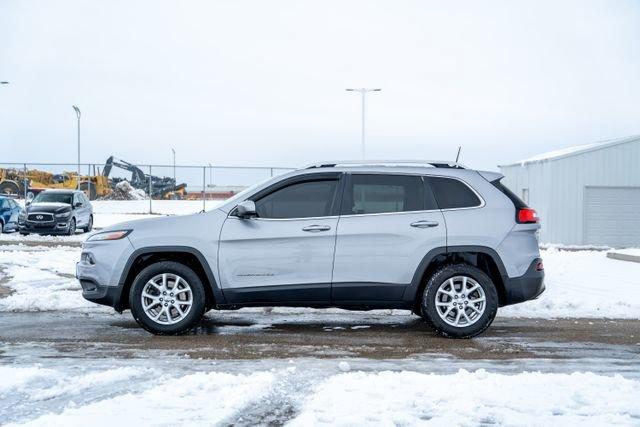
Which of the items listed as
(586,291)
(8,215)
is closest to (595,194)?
(586,291)

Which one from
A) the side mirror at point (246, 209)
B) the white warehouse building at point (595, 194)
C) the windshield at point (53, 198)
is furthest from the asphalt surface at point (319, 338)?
the white warehouse building at point (595, 194)

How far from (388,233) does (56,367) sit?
11.5 feet

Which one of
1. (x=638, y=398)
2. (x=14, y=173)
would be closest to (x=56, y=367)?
(x=638, y=398)

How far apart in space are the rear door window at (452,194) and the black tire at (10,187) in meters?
38.2

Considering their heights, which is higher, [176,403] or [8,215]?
[8,215]

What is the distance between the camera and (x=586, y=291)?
12.5 m

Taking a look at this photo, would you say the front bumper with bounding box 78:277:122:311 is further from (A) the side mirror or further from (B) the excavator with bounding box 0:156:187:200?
(B) the excavator with bounding box 0:156:187:200

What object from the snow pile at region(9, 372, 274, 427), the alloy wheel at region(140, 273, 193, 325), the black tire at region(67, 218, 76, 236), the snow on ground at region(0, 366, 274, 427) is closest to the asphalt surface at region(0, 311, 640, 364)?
the alloy wheel at region(140, 273, 193, 325)

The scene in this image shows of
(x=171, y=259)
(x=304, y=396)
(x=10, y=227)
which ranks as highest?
(x=171, y=259)

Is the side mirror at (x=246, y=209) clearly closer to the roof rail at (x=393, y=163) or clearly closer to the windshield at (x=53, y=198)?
the roof rail at (x=393, y=163)

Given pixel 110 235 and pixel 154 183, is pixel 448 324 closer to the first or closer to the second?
pixel 110 235

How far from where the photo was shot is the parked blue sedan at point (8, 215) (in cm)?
2709

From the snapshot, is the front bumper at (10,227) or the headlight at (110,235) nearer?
the headlight at (110,235)

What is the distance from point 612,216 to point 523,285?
22948mm
